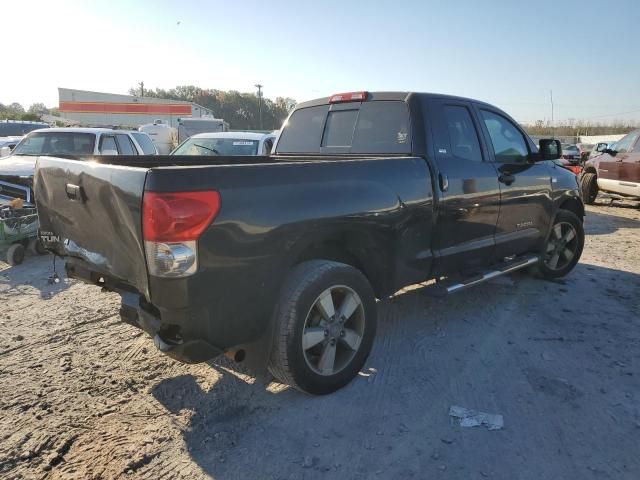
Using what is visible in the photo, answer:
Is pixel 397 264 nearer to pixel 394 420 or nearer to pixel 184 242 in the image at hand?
pixel 394 420

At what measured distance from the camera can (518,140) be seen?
17.6 feet

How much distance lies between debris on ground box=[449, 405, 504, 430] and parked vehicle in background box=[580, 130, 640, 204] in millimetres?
9735

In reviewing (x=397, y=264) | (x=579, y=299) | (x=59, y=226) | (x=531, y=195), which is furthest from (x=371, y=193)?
(x=579, y=299)

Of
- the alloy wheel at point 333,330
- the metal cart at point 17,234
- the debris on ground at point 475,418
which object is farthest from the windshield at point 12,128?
the debris on ground at point 475,418

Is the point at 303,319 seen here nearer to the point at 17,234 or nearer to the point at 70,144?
the point at 17,234

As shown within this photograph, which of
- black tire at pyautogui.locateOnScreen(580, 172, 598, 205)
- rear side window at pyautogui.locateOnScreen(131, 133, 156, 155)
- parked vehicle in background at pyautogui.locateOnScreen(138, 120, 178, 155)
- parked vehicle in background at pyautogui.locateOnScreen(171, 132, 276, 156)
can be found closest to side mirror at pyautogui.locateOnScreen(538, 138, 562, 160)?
parked vehicle in background at pyautogui.locateOnScreen(171, 132, 276, 156)

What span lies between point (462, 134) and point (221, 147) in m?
6.49

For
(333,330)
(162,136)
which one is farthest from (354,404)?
(162,136)

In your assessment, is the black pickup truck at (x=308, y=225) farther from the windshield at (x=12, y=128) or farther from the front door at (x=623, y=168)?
the windshield at (x=12, y=128)

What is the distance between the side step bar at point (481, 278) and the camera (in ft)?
13.8

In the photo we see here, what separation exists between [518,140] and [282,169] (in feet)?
11.3

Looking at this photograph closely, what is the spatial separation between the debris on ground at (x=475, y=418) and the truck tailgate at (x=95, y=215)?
2.06 metres

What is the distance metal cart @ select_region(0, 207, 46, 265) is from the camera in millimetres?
6758

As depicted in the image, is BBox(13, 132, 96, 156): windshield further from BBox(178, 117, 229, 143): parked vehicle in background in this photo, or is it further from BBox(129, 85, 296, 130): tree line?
BBox(129, 85, 296, 130): tree line
